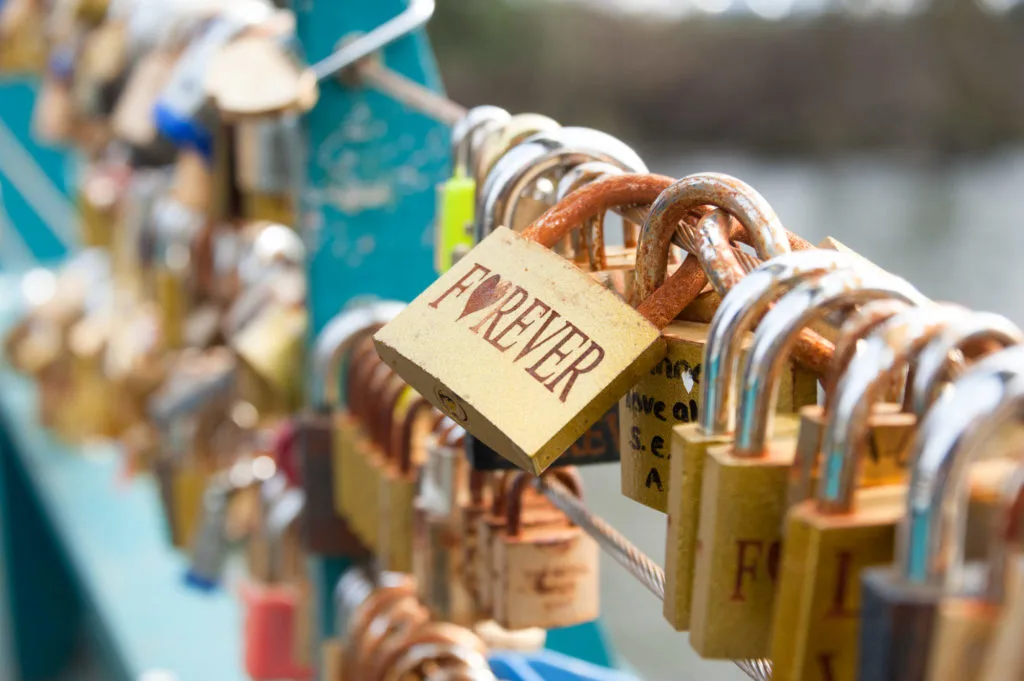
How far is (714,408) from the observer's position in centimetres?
41

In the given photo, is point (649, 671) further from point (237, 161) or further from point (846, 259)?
point (846, 259)

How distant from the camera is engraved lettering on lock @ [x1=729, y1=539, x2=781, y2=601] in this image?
40 cm

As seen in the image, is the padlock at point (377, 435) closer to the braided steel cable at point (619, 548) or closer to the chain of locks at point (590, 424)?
the chain of locks at point (590, 424)

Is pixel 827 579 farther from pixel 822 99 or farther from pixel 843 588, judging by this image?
pixel 822 99

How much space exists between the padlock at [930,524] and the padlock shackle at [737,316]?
8 centimetres

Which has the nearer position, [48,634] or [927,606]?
[927,606]

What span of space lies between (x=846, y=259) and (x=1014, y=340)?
7 centimetres

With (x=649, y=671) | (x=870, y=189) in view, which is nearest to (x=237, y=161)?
(x=649, y=671)

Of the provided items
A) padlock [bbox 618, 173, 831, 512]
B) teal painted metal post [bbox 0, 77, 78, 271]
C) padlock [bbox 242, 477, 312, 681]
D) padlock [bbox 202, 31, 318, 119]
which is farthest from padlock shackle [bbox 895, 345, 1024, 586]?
teal painted metal post [bbox 0, 77, 78, 271]

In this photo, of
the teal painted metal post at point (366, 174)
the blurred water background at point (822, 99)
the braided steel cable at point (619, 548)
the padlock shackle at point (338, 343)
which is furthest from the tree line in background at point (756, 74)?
the braided steel cable at point (619, 548)

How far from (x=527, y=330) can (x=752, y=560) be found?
0.12m

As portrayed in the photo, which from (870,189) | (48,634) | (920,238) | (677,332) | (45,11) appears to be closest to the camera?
(677,332)

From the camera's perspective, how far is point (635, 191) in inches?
20.3

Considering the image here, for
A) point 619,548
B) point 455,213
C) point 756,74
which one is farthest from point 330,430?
point 756,74
